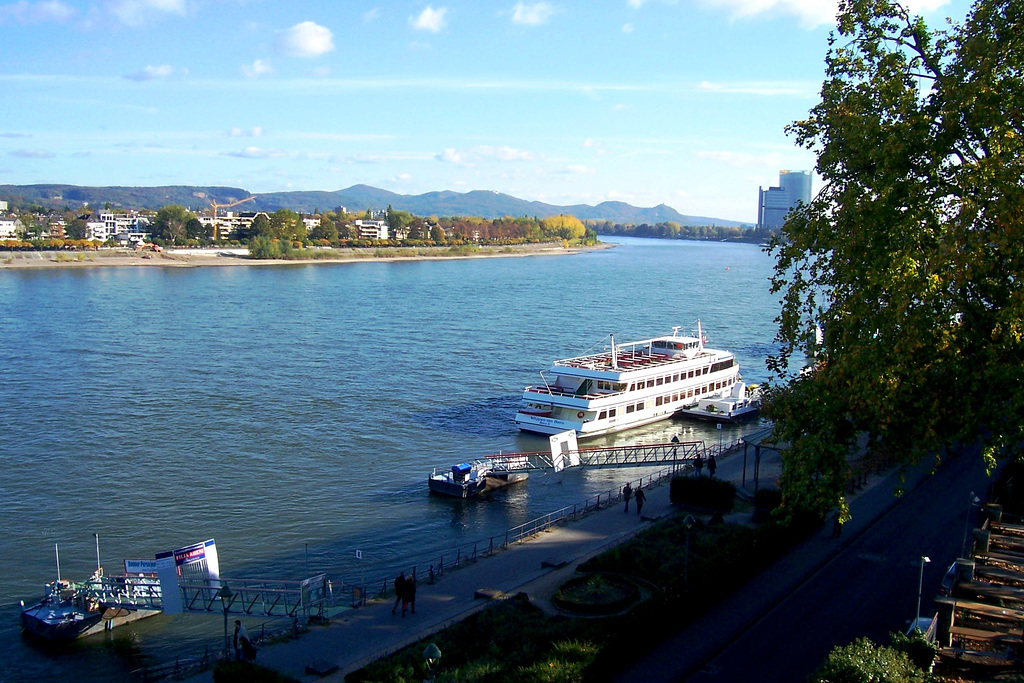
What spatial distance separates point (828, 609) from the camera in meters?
16.7

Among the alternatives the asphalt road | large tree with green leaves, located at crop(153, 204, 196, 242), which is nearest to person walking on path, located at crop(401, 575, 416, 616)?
the asphalt road

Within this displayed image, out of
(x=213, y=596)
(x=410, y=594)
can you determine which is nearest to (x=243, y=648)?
(x=213, y=596)

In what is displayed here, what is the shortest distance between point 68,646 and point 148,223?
174820 mm

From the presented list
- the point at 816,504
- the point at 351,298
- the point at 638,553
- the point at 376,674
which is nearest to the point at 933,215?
the point at 816,504

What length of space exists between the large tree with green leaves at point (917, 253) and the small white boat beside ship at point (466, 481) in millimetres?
15676

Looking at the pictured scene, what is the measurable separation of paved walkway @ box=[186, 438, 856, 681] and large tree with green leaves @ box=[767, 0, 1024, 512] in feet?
20.1

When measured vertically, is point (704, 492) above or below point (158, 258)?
below

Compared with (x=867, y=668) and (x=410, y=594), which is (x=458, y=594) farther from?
(x=867, y=668)

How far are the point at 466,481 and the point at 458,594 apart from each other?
34.2ft

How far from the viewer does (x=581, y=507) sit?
27.9 meters

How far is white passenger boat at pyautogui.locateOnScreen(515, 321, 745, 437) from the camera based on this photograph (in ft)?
129

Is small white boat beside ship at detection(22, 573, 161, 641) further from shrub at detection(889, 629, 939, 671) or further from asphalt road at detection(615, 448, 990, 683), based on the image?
shrub at detection(889, 629, 939, 671)

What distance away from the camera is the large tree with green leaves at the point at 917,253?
512 inches

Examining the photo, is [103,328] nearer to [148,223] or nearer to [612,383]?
[612,383]
